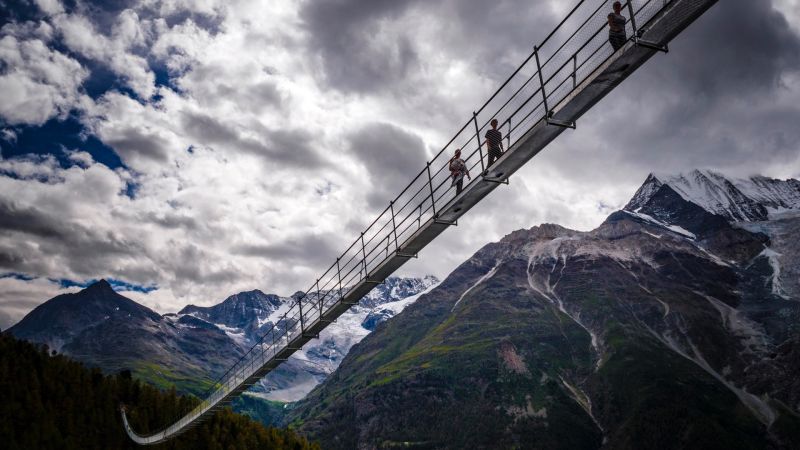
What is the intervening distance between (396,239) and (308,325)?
1144 centimetres

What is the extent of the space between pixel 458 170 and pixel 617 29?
1010 cm

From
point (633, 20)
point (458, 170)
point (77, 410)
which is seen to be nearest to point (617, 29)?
point (633, 20)

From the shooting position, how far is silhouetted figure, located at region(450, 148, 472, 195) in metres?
28.6

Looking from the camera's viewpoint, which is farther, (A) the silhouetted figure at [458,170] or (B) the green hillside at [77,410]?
(B) the green hillside at [77,410]

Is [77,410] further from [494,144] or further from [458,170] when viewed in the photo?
[494,144]

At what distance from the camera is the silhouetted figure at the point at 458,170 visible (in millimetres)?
28609

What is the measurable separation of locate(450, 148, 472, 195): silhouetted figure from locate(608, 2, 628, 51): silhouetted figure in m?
9.27

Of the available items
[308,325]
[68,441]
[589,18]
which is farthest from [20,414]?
[589,18]

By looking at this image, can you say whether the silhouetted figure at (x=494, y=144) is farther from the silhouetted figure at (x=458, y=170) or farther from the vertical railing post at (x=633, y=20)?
the vertical railing post at (x=633, y=20)

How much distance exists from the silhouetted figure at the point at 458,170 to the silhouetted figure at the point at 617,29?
9272 mm

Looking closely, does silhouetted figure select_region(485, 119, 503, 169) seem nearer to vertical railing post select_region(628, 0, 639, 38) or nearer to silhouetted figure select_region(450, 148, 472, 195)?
silhouetted figure select_region(450, 148, 472, 195)

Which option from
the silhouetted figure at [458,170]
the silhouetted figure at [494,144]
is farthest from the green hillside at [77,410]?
the silhouetted figure at [494,144]

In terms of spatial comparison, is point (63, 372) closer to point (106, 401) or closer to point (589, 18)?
point (106, 401)

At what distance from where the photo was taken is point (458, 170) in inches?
1134
